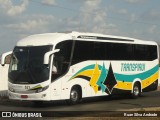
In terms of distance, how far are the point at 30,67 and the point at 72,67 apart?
84.1 inches

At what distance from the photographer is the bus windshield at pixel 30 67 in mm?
20562

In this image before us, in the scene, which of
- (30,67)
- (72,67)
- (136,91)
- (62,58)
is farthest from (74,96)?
(136,91)

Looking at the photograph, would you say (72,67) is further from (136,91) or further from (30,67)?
(136,91)

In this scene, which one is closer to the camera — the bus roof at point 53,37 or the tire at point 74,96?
the bus roof at point 53,37

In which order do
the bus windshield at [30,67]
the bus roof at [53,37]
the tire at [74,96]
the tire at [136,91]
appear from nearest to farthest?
1. the bus windshield at [30,67]
2. the bus roof at [53,37]
3. the tire at [74,96]
4. the tire at [136,91]

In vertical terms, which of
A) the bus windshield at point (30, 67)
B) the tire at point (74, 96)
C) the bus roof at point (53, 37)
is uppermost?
the bus roof at point (53, 37)

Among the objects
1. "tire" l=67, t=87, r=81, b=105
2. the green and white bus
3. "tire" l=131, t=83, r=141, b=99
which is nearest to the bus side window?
the green and white bus

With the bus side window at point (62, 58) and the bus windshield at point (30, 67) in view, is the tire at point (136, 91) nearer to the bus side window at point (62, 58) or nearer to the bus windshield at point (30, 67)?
the bus side window at point (62, 58)

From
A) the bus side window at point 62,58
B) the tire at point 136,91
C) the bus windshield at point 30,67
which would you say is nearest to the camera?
the bus windshield at point 30,67

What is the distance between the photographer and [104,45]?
79.9 ft

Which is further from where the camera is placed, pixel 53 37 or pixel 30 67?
pixel 53 37

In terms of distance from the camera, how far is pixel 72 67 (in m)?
21.8

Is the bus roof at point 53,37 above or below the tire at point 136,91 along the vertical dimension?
above

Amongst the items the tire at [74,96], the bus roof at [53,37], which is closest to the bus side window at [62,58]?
the bus roof at [53,37]
